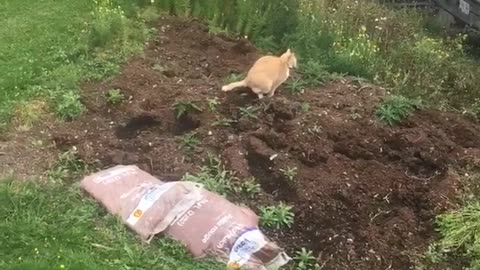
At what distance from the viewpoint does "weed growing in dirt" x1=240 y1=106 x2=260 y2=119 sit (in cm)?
565

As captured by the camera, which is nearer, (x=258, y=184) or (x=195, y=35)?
(x=258, y=184)

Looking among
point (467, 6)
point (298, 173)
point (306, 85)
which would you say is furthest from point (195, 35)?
point (467, 6)

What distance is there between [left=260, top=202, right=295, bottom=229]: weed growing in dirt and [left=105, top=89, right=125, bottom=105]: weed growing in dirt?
167 centimetres

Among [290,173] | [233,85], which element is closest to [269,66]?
[233,85]

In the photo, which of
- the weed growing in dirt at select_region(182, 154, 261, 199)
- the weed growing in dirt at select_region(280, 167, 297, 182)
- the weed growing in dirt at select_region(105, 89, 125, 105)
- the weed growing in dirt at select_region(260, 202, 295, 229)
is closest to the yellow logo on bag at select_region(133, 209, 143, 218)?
the weed growing in dirt at select_region(182, 154, 261, 199)

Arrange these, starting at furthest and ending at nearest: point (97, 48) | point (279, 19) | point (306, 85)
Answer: point (279, 19)
point (97, 48)
point (306, 85)

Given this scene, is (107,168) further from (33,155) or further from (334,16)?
(334,16)

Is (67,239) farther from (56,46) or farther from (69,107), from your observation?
(56,46)

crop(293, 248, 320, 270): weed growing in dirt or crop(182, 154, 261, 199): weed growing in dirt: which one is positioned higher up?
crop(182, 154, 261, 199): weed growing in dirt

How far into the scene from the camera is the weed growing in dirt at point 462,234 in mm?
4625

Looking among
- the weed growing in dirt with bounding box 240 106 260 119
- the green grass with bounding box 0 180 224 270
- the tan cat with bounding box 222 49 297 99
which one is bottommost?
the green grass with bounding box 0 180 224 270

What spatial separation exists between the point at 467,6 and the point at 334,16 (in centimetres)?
267

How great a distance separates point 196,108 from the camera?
5734 mm

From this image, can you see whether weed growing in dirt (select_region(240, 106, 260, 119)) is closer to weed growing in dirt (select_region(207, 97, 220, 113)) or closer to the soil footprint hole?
weed growing in dirt (select_region(207, 97, 220, 113))
